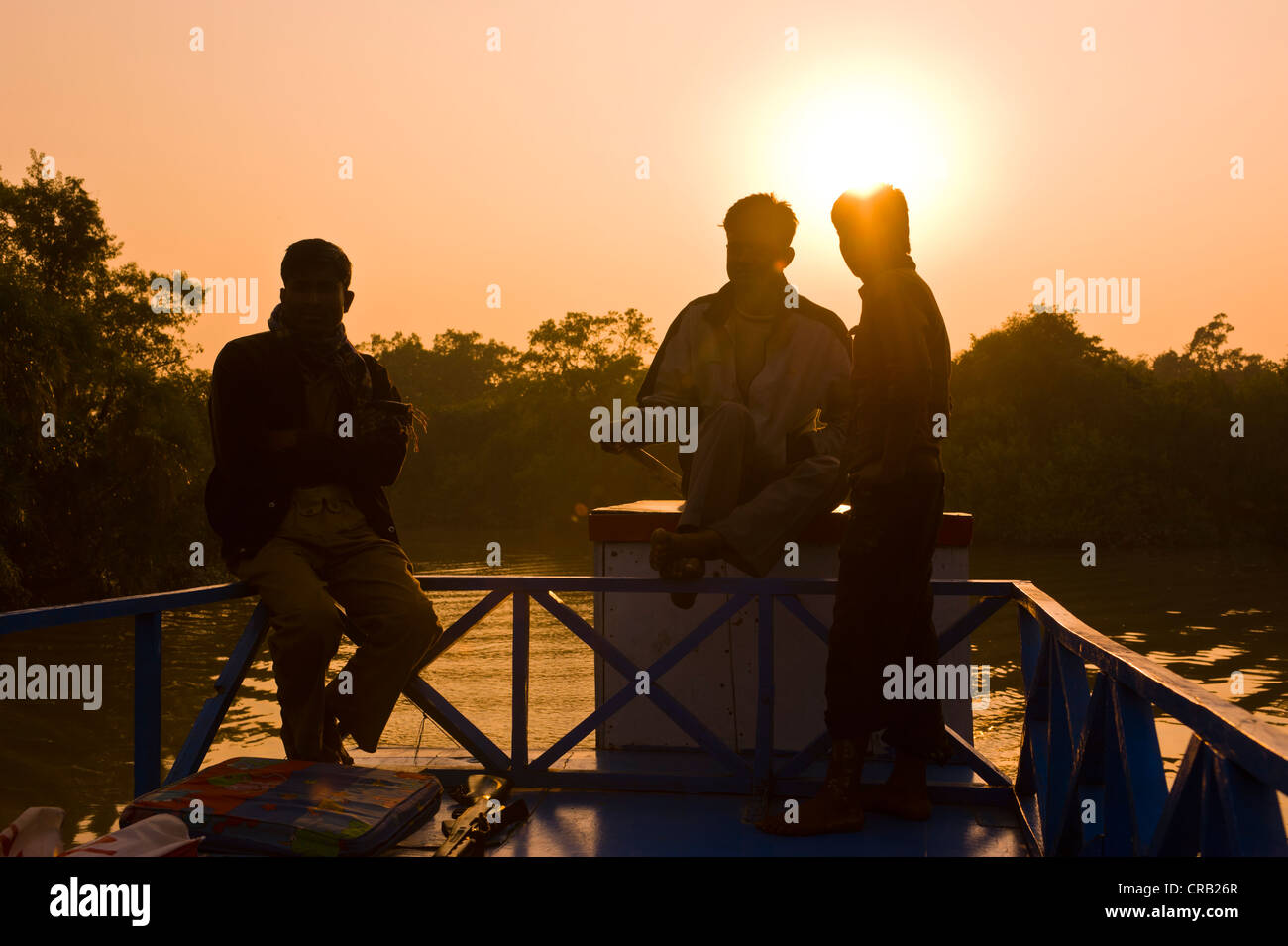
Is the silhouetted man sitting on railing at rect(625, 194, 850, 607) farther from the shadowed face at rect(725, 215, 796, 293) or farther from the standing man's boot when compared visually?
the standing man's boot

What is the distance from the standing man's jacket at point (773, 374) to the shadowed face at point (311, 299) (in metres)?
1.35

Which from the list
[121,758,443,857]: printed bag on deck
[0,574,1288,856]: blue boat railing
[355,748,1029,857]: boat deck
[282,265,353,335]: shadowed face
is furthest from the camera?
[282,265,353,335]: shadowed face

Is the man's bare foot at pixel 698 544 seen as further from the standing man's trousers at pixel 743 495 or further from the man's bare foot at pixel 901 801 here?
the man's bare foot at pixel 901 801

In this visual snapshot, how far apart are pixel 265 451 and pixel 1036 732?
297cm

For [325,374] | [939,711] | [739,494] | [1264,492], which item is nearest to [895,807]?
[939,711]

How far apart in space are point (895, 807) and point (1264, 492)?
44484 millimetres

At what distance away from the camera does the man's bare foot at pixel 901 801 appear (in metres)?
3.71

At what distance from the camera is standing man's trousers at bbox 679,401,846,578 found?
4.12 metres

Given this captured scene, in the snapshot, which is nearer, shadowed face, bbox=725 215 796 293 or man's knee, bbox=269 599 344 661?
man's knee, bbox=269 599 344 661

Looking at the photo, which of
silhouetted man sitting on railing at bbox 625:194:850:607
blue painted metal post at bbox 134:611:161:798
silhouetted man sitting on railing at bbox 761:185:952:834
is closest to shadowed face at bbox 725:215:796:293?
silhouetted man sitting on railing at bbox 625:194:850:607

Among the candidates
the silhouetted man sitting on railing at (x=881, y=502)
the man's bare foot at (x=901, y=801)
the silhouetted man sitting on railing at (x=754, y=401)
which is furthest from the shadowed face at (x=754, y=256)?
the man's bare foot at (x=901, y=801)

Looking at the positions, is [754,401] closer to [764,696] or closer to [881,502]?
[881,502]

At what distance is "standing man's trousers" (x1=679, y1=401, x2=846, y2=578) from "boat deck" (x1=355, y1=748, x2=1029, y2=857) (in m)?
0.93
